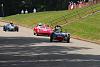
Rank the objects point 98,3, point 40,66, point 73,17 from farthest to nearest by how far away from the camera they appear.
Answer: point 98,3 < point 73,17 < point 40,66

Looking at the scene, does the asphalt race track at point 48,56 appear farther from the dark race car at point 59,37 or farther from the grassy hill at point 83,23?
the grassy hill at point 83,23

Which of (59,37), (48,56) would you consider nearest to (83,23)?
(59,37)

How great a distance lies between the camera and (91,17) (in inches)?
2194

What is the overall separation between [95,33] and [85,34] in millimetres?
992

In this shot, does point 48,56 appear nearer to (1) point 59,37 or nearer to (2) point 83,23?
(1) point 59,37

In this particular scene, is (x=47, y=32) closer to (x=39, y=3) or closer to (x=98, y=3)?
(x=98, y=3)

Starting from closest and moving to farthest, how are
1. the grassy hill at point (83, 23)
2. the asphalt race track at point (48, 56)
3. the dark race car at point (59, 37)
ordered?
the asphalt race track at point (48, 56) → the dark race car at point (59, 37) → the grassy hill at point (83, 23)

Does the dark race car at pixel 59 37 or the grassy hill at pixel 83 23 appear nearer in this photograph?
the dark race car at pixel 59 37

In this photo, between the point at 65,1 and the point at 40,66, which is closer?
the point at 40,66

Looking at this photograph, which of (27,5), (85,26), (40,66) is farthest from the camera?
(27,5)

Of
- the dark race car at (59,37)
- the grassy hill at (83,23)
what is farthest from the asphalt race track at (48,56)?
the grassy hill at (83,23)

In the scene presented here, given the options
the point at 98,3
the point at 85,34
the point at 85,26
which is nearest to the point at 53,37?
the point at 85,34

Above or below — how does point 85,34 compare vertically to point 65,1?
below

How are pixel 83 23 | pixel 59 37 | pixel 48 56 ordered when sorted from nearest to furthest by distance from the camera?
pixel 48 56
pixel 59 37
pixel 83 23
